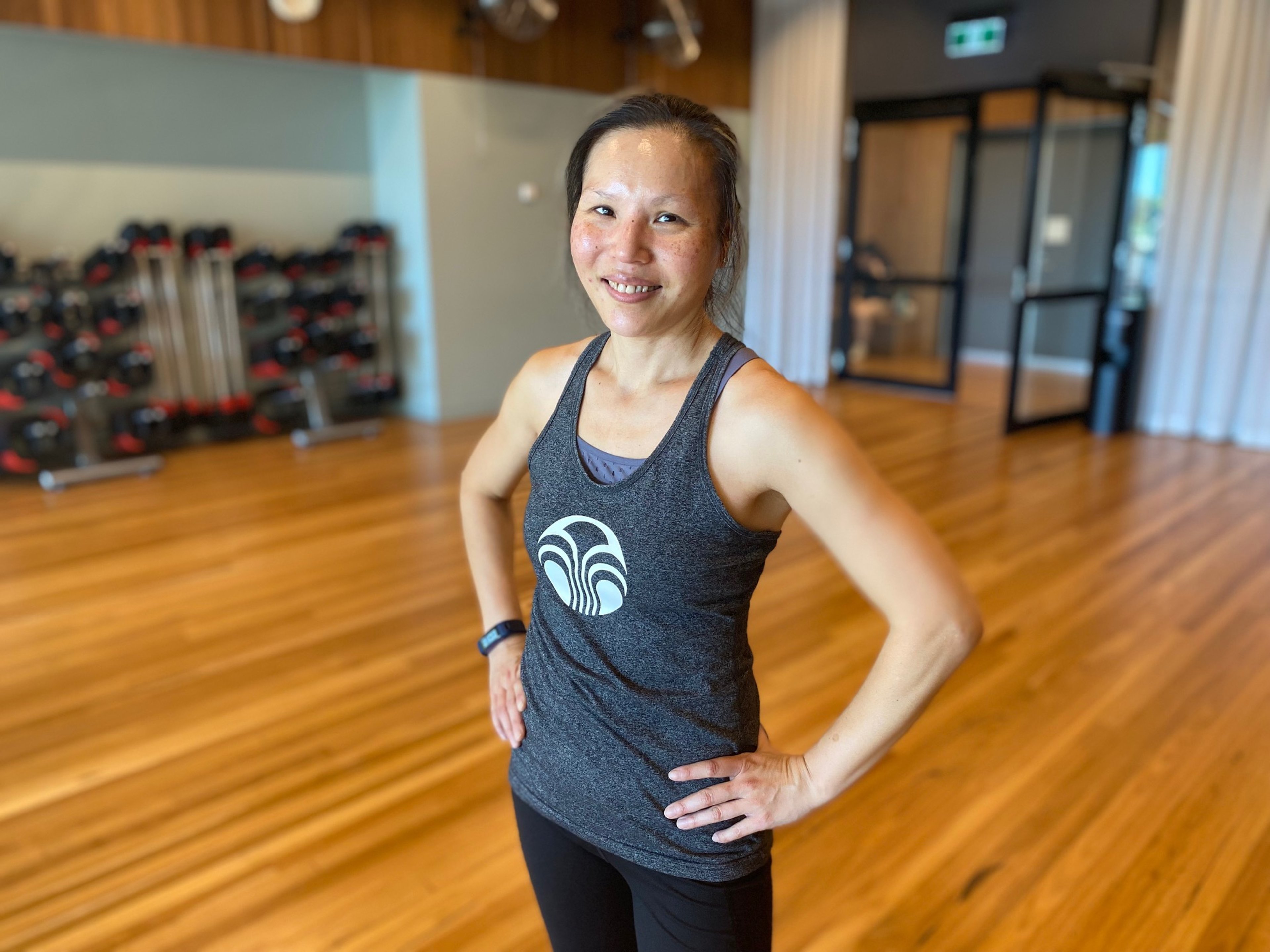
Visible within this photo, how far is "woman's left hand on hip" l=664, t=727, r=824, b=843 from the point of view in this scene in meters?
0.91

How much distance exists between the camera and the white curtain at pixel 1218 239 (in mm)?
5293

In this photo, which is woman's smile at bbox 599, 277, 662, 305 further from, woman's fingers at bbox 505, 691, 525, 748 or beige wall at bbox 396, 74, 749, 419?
beige wall at bbox 396, 74, 749, 419

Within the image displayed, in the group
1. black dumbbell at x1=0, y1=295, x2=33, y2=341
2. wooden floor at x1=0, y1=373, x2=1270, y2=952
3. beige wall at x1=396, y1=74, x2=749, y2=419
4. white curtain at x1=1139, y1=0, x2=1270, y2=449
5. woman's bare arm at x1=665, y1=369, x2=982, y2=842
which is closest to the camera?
woman's bare arm at x1=665, y1=369, x2=982, y2=842

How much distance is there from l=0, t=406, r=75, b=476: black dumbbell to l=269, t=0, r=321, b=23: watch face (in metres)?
2.43

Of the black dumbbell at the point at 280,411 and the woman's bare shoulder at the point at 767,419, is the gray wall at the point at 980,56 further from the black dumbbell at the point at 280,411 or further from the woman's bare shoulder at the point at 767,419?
the woman's bare shoulder at the point at 767,419

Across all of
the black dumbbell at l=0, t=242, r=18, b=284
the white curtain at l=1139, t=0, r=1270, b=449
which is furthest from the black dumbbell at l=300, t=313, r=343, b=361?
the white curtain at l=1139, t=0, r=1270, b=449

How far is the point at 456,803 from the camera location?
7.03 ft

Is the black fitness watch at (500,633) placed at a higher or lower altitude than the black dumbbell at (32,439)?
higher

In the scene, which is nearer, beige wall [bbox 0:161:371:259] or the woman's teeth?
the woman's teeth

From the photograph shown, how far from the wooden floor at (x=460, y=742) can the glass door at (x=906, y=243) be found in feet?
11.3

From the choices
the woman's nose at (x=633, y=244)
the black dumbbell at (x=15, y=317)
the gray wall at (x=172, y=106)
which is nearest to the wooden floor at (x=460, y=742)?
the woman's nose at (x=633, y=244)

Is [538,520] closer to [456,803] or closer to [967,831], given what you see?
[456,803]

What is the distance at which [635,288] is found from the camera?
86cm

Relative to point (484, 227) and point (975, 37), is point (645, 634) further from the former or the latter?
point (975, 37)
